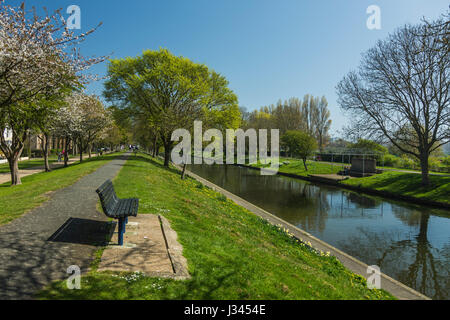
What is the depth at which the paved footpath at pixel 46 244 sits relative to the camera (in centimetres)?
382

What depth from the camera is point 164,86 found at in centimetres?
2909

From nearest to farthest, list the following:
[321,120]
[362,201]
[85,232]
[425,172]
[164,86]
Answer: [85,232] → [362,201] → [425,172] → [164,86] → [321,120]

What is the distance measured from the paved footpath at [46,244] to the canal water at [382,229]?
28.7 ft

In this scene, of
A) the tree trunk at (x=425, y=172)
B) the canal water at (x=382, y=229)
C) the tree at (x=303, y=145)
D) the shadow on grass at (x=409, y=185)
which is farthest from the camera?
the tree at (x=303, y=145)

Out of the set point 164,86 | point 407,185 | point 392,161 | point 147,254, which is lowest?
point 407,185

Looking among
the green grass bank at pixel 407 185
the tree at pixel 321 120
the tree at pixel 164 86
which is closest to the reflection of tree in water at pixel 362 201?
→ the green grass bank at pixel 407 185

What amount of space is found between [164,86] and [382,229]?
954 inches

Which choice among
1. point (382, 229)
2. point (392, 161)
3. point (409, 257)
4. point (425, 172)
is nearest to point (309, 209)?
point (382, 229)

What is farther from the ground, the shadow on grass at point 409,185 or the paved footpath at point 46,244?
the paved footpath at point 46,244

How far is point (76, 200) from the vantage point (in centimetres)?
888

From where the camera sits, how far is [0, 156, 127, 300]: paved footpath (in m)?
3.82

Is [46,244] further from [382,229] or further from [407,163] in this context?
[407,163]

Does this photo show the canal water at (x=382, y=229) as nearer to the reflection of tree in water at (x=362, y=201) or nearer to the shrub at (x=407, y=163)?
the reflection of tree in water at (x=362, y=201)
